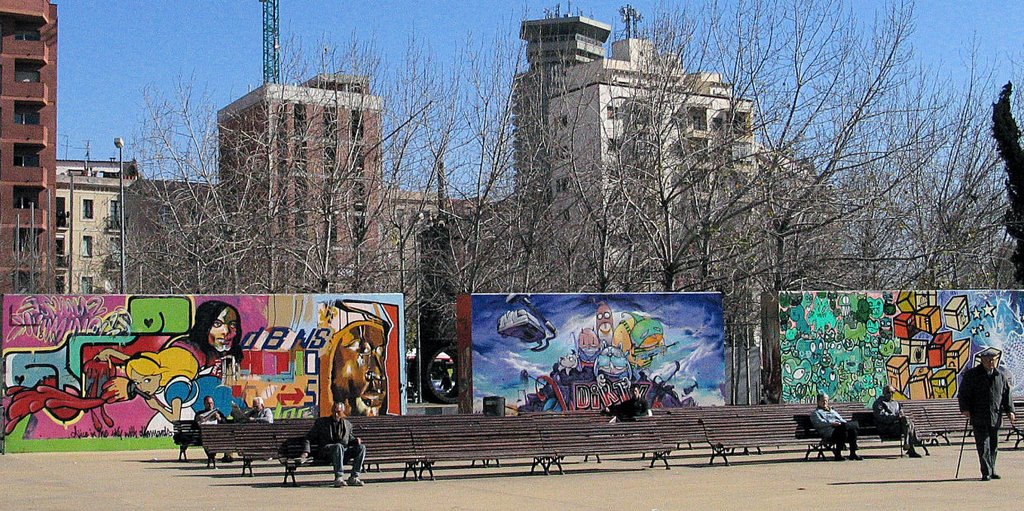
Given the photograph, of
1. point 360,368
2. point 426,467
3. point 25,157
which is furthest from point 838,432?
point 25,157

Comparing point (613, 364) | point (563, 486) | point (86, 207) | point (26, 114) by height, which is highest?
point (26, 114)

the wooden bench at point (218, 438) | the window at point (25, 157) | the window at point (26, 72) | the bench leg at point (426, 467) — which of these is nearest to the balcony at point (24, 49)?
the window at point (26, 72)

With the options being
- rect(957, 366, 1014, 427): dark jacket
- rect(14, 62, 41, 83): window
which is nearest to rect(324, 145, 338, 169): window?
rect(957, 366, 1014, 427): dark jacket

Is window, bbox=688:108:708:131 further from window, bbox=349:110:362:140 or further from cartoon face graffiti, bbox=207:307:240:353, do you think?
cartoon face graffiti, bbox=207:307:240:353

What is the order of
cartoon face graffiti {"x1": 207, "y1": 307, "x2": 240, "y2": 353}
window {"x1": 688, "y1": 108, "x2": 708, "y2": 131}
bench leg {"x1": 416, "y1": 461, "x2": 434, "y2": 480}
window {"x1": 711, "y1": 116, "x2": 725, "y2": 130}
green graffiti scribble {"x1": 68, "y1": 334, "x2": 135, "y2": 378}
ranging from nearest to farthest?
bench leg {"x1": 416, "y1": 461, "x2": 434, "y2": 480}, green graffiti scribble {"x1": 68, "y1": 334, "x2": 135, "y2": 378}, cartoon face graffiti {"x1": 207, "y1": 307, "x2": 240, "y2": 353}, window {"x1": 688, "y1": 108, "x2": 708, "y2": 131}, window {"x1": 711, "y1": 116, "x2": 725, "y2": 130}

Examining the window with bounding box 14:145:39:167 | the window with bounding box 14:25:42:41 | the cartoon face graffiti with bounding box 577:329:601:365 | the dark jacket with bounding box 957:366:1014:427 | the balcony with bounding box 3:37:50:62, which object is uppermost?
the window with bounding box 14:25:42:41

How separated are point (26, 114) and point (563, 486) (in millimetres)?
61882

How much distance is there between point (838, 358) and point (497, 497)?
47.8 feet

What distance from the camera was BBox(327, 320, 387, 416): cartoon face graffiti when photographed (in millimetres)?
25484

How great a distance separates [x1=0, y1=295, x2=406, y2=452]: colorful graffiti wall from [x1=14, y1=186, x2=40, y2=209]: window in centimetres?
4770

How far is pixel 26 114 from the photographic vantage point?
227 ft

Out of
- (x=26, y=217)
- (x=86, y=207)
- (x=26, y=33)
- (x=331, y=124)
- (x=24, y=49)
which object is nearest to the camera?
(x=331, y=124)

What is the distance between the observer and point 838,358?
27047 mm

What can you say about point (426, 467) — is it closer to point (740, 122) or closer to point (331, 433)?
point (331, 433)
